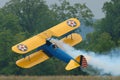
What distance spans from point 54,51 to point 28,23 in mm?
51074

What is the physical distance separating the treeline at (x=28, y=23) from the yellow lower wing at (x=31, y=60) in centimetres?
1892

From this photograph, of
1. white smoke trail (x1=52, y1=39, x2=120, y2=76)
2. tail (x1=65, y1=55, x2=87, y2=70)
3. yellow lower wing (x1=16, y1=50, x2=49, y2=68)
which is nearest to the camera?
white smoke trail (x1=52, y1=39, x2=120, y2=76)

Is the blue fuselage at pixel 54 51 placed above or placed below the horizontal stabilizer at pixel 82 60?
above

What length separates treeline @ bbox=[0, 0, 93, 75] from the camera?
65500 millimetres

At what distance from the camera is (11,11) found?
97.4 meters

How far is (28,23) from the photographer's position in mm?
94375

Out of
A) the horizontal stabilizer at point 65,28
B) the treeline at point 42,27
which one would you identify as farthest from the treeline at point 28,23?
the horizontal stabilizer at point 65,28

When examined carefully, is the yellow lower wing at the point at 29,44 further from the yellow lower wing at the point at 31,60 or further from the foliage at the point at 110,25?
the foliage at the point at 110,25

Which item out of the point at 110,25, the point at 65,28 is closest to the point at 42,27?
the point at 110,25

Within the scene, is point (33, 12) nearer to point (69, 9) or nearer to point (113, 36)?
point (69, 9)

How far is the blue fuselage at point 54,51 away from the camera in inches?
1688

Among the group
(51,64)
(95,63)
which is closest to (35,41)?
(95,63)

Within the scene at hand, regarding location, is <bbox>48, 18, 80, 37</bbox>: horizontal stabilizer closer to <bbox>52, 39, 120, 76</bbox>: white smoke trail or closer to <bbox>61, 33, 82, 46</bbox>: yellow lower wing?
<bbox>61, 33, 82, 46</bbox>: yellow lower wing

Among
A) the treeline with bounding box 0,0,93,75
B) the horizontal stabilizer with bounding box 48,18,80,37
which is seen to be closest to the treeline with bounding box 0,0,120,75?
the treeline with bounding box 0,0,93,75
